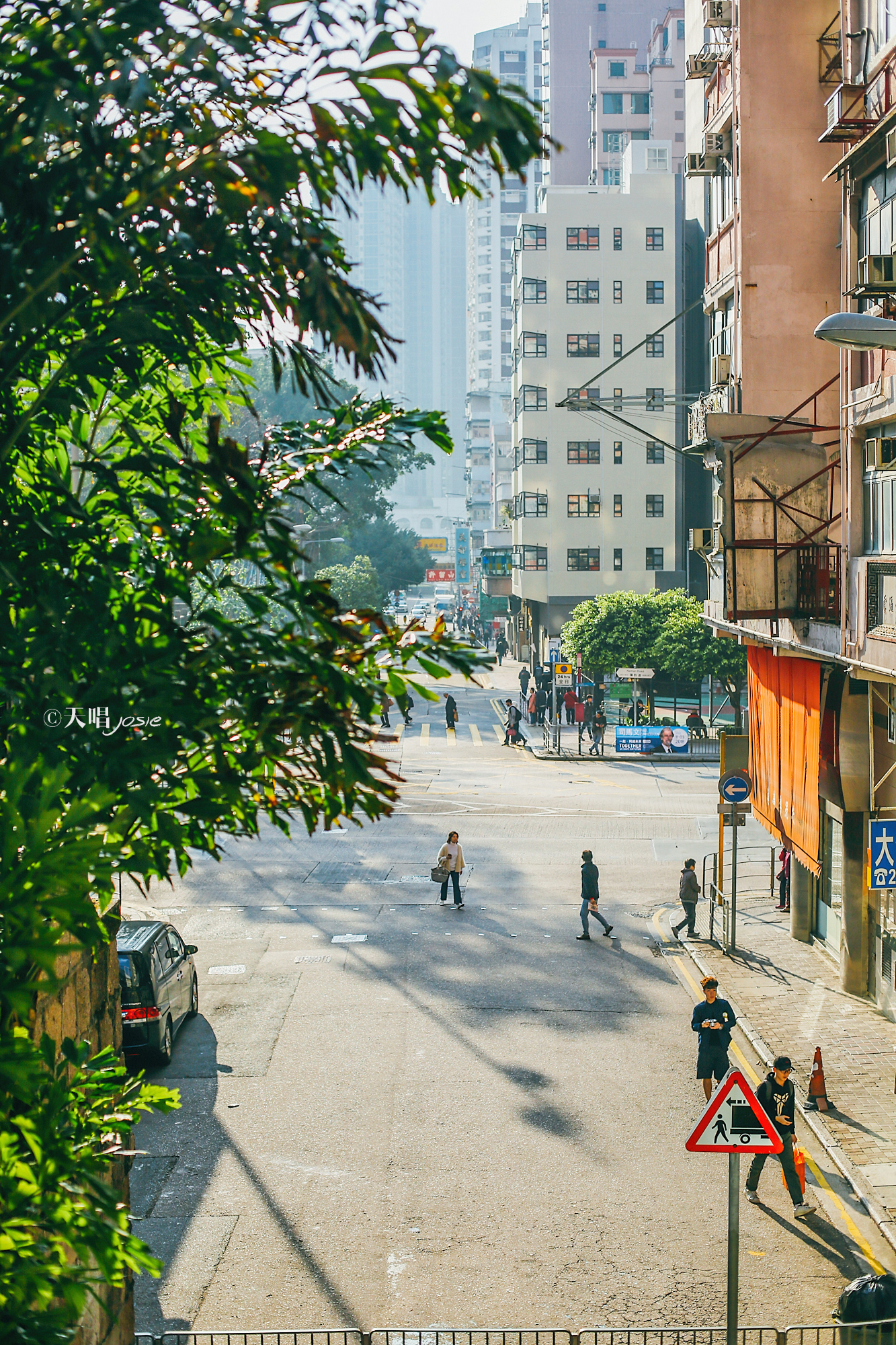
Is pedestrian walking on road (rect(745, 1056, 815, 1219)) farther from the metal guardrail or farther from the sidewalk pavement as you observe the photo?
the metal guardrail

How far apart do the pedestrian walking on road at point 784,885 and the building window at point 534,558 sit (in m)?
37.2

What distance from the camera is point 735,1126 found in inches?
328

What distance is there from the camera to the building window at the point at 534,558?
58.7 m

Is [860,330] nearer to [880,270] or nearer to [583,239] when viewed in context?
[880,270]

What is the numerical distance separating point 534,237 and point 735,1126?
183 ft

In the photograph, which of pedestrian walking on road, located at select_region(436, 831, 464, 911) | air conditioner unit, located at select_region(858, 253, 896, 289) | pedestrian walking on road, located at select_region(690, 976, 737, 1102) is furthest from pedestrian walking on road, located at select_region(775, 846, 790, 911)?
air conditioner unit, located at select_region(858, 253, 896, 289)

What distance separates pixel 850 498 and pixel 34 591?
12.9m

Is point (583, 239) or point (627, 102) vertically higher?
point (627, 102)

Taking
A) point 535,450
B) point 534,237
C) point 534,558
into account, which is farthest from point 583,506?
point 534,237

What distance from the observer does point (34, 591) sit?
4.53 meters

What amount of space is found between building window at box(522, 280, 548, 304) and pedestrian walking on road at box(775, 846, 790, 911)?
136 ft

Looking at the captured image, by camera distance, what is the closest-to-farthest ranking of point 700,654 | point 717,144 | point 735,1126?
point 735,1126 < point 717,144 < point 700,654

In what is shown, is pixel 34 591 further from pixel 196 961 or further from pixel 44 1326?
pixel 196 961

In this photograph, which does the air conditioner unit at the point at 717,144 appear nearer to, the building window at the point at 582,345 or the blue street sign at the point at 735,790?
the blue street sign at the point at 735,790
